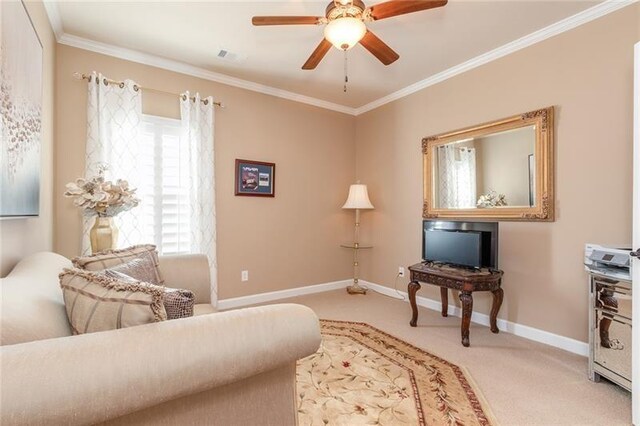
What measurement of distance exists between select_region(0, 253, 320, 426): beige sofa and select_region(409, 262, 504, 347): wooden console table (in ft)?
6.31

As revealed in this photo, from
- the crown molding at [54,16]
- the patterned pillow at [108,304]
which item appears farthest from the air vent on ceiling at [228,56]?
the patterned pillow at [108,304]

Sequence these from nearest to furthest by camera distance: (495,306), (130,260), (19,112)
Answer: (19,112), (130,260), (495,306)

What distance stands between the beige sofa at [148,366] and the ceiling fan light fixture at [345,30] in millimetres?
1687

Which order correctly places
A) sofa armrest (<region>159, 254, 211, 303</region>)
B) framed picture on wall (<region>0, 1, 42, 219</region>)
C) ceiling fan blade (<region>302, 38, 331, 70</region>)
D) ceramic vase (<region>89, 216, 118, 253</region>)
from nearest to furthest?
framed picture on wall (<region>0, 1, 42, 219</region>), sofa armrest (<region>159, 254, 211, 303</region>), ceiling fan blade (<region>302, 38, 331, 70</region>), ceramic vase (<region>89, 216, 118, 253</region>)

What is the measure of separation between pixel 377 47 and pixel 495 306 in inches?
95.2

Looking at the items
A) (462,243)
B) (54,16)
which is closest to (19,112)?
(54,16)

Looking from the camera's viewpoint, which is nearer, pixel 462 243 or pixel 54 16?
pixel 54 16

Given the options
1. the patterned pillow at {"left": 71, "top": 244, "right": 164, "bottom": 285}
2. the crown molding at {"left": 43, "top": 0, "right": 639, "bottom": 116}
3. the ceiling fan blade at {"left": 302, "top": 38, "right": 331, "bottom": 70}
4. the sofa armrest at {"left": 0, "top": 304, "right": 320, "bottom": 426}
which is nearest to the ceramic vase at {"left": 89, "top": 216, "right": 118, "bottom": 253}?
the patterned pillow at {"left": 71, "top": 244, "right": 164, "bottom": 285}

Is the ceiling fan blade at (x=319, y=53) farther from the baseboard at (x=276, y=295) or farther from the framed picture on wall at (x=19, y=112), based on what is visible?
the baseboard at (x=276, y=295)

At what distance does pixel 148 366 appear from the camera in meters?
0.80

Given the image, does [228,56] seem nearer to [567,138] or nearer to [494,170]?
[494,170]

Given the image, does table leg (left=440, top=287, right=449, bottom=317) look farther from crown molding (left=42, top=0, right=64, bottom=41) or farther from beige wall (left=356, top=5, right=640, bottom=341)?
crown molding (left=42, top=0, right=64, bottom=41)

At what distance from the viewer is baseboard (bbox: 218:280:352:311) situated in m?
3.63

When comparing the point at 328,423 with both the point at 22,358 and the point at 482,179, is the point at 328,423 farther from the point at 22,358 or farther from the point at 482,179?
the point at 482,179
